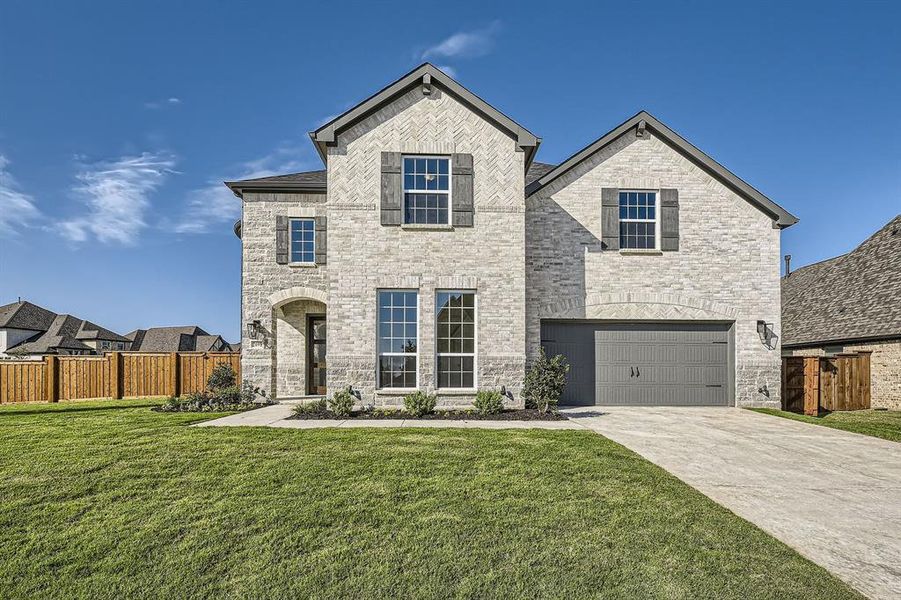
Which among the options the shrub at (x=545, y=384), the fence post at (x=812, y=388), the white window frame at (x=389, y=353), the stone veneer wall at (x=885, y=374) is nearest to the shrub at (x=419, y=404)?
the white window frame at (x=389, y=353)

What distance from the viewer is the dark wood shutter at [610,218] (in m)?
12.9

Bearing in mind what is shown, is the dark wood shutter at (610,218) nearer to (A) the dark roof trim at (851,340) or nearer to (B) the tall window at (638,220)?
(B) the tall window at (638,220)

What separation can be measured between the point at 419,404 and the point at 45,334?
50897 mm

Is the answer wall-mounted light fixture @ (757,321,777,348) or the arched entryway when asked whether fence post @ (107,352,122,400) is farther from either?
wall-mounted light fixture @ (757,321,777,348)

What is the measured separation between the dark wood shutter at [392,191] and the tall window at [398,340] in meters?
1.83

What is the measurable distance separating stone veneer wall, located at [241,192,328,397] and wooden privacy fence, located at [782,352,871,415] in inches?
521

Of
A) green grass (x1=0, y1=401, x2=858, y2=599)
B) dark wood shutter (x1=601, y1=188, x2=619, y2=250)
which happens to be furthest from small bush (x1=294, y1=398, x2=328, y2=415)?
dark wood shutter (x1=601, y1=188, x2=619, y2=250)

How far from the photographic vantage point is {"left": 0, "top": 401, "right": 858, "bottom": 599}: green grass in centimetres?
339

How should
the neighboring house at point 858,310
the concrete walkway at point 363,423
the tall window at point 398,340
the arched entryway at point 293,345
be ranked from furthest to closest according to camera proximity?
the neighboring house at point 858,310
the arched entryway at point 293,345
the tall window at point 398,340
the concrete walkway at point 363,423

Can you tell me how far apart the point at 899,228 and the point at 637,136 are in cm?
1287

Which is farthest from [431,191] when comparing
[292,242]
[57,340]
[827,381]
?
[57,340]

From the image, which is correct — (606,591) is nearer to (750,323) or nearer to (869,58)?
(750,323)

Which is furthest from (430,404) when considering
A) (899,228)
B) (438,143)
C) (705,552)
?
(899,228)

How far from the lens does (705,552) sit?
3891 millimetres
